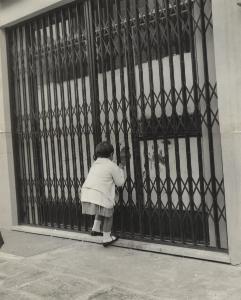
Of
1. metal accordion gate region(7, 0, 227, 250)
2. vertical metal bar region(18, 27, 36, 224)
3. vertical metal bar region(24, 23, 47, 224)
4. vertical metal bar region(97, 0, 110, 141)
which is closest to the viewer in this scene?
metal accordion gate region(7, 0, 227, 250)

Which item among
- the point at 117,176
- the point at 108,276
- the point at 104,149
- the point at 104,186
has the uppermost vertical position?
the point at 104,149

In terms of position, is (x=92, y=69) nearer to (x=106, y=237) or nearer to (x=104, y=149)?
(x=104, y=149)

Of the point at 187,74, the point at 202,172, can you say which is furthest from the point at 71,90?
the point at 202,172

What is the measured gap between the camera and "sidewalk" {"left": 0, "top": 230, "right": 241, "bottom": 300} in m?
5.09

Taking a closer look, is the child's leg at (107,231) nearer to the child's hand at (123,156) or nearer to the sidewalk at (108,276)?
the sidewalk at (108,276)

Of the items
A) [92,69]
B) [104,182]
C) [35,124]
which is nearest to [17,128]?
[35,124]

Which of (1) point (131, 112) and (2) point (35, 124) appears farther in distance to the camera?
(2) point (35, 124)

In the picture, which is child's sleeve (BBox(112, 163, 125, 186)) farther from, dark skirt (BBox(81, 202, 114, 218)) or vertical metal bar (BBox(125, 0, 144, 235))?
dark skirt (BBox(81, 202, 114, 218))

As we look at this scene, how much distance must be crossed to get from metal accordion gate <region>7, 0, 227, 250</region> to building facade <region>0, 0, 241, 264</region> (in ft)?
0.05

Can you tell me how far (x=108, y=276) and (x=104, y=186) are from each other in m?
1.47

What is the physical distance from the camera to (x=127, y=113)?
7.00 m

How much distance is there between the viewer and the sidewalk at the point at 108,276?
5.09 metres

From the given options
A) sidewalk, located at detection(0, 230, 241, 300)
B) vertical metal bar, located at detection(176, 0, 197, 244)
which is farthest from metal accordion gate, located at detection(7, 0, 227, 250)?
sidewalk, located at detection(0, 230, 241, 300)

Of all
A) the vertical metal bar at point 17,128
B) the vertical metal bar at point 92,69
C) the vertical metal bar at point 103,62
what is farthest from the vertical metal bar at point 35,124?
the vertical metal bar at point 103,62
